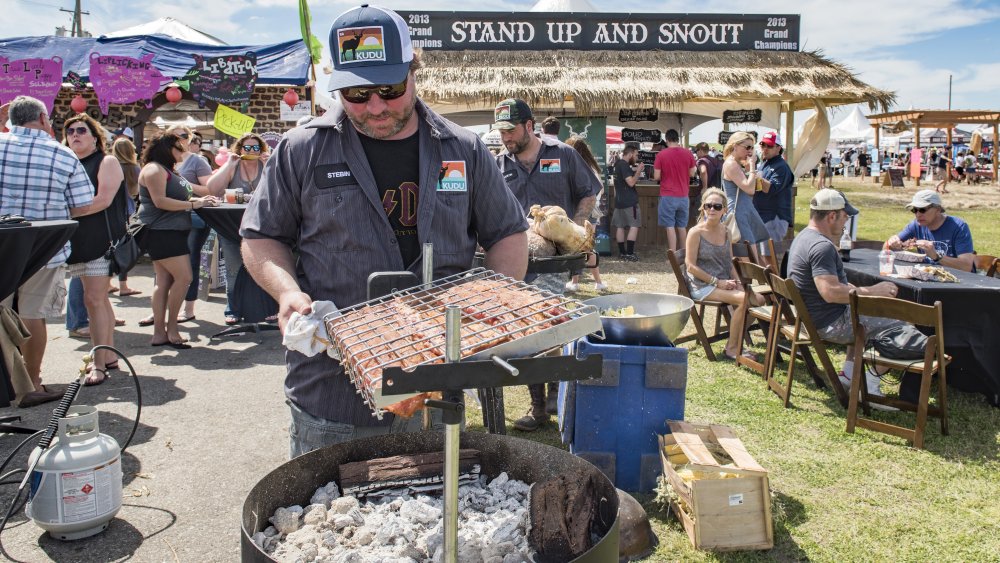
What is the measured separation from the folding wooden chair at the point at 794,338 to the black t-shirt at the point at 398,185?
3.55 meters

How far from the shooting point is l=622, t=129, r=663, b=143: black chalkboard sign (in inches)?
608

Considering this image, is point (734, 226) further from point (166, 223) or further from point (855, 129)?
point (855, 129)

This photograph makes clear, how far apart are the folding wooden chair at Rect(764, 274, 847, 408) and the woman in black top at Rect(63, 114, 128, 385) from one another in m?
5.07

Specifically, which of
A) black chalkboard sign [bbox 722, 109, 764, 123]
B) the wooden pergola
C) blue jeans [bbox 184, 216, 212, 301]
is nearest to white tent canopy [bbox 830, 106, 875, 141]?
the wooden pergola

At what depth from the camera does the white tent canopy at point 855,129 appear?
48031mm

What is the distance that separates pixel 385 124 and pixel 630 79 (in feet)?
39.4

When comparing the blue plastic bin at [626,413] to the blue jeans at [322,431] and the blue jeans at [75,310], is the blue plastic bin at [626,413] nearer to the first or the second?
the blue jeans at [322,431]

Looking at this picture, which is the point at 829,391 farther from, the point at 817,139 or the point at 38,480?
the point at 817,139

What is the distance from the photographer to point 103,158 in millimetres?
5875

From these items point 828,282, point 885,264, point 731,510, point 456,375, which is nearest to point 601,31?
point 885,264

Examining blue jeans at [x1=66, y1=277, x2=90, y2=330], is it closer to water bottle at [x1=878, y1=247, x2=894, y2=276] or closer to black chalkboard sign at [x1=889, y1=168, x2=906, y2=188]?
water bottle at [x1=878, y1=247, x2=894, y2=276]

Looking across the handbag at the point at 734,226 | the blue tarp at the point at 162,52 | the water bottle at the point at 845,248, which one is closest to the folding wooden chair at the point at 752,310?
the water bottle at the point at 845,248

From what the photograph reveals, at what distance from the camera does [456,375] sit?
140cm

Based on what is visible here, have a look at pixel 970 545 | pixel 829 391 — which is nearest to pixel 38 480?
pixel 970 545
